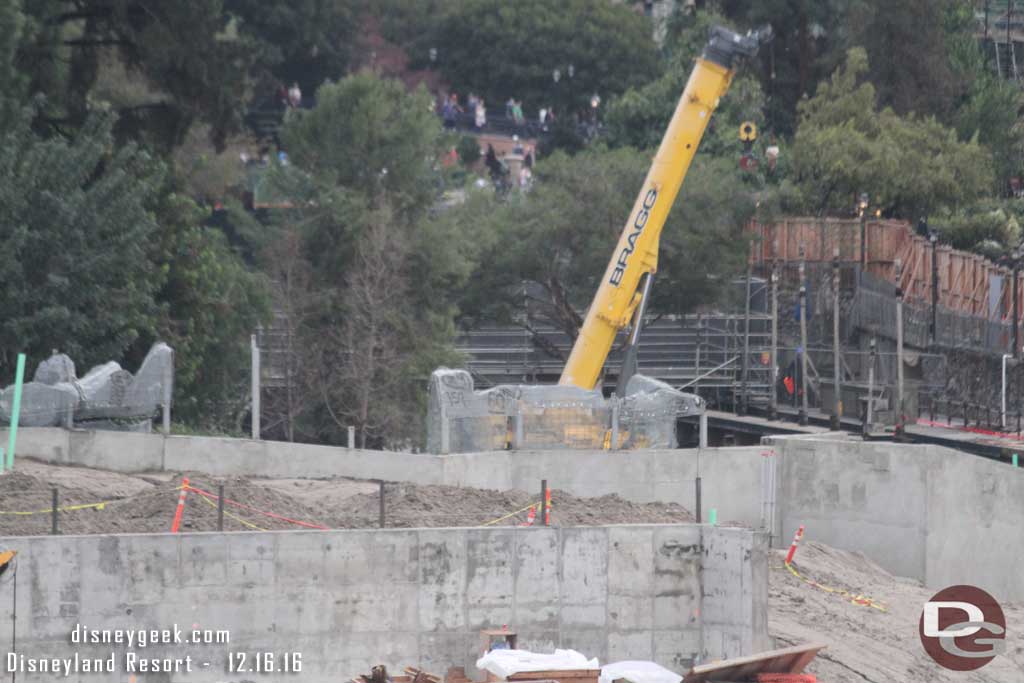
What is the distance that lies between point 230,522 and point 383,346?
65.8ft

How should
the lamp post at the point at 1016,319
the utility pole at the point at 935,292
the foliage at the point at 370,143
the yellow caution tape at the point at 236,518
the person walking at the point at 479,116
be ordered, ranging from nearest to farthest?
1. the yellow caution tape at the point at 236,518
2. the lamp post at the point at 1016,319
3. the utility pole at the point at 935,292
4. the foliage at the point at 370,143
5. the person walking at the point at 479,116

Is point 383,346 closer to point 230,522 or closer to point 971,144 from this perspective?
point 230,522

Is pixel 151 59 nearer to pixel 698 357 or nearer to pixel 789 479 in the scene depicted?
pixel 698 357

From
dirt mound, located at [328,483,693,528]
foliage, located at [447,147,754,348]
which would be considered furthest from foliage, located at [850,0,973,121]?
dirt mound, located at [328,483,693,528]

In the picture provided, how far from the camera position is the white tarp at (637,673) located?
89.7 ft

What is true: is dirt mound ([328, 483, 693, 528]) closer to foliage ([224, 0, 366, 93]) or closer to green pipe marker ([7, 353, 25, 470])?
green pipe marker ([7, 353, 25, 470])

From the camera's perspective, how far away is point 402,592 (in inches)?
1099

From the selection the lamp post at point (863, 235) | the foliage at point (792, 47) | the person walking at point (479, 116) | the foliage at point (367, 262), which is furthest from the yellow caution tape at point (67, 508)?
the person walking at point (479, 116)

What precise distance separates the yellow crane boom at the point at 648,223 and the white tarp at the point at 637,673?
17020mm

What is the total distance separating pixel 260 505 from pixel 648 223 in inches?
678

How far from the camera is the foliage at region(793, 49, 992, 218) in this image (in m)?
61.8

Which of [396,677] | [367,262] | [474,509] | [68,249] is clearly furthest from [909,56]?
[396,677]

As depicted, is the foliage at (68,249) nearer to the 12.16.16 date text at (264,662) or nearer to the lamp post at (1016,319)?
the 12.16.16 date text at (264,662)

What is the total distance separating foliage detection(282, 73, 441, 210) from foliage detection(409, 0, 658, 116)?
36006 millimetres
